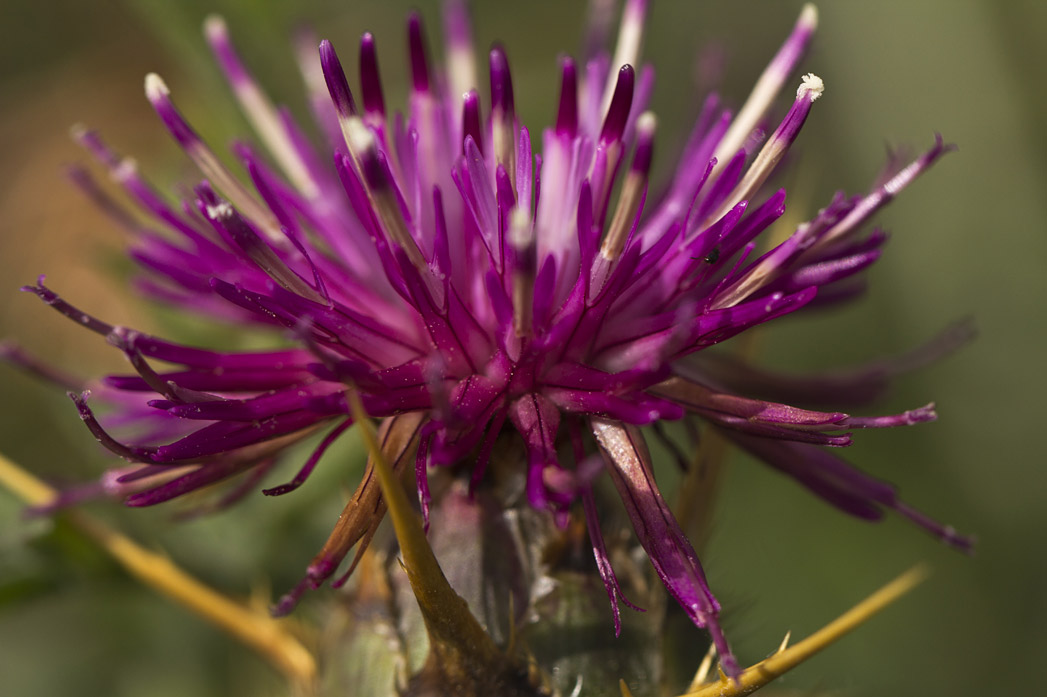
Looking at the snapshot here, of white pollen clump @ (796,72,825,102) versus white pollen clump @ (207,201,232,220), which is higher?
white pollen clump @ (796,72,825,102)

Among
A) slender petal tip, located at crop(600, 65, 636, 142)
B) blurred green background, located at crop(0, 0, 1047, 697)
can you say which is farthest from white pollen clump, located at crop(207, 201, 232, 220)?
blurred green background, located at crop(0, 0, 1047, 697)

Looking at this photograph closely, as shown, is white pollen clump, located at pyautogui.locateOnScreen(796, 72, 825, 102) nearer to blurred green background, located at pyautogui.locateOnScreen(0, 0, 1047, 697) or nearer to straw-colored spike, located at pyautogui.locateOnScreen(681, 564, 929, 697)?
straw-colored spike, located at pyautogui.locateOnScreen(681, 564, 929, 697)

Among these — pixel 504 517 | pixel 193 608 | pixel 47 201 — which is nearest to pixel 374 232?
pixel 504 517

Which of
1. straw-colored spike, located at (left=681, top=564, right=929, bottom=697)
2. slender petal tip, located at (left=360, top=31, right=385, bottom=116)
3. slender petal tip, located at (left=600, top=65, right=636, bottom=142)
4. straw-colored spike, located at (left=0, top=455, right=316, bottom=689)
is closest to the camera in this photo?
straw-colored spike, located at (left=681, top=564, right=929, bottom=697)

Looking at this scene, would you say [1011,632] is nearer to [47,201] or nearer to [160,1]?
[160,1]

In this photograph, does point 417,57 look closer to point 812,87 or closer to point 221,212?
point 221,212
